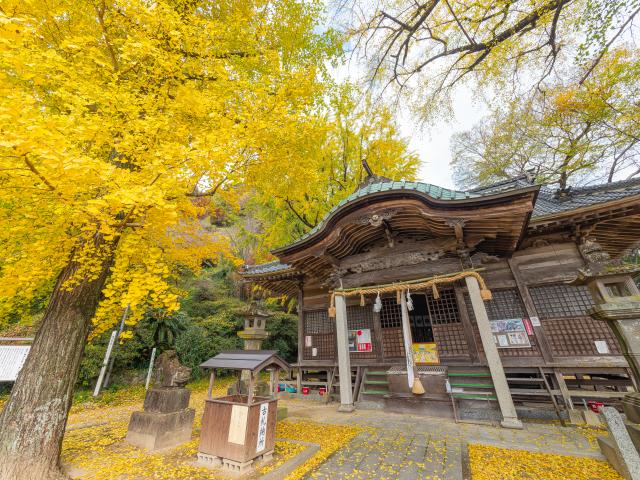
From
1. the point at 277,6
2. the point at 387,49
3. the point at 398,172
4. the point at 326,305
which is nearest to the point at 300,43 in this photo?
the point at 277,6

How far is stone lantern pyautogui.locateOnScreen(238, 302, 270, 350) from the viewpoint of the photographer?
25.0 feet

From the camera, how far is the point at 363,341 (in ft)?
31.0

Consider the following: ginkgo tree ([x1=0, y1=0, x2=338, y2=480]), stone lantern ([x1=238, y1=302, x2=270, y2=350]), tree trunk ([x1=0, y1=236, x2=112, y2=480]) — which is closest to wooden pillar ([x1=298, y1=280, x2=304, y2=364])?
stone lantern ([x1=238, y1=302, x2=270, y2=350])

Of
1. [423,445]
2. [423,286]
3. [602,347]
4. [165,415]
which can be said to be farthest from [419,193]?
[165,415]

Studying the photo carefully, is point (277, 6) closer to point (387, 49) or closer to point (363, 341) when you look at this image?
point (387, 49)

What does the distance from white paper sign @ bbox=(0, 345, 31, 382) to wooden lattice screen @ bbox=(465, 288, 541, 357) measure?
14.0 m

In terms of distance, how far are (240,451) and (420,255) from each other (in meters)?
6.35

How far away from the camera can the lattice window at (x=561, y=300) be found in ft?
22.8

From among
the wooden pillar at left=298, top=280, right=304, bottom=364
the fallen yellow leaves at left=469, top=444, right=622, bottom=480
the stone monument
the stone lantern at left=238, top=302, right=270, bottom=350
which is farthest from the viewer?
the wooden pillar at left=298, top=280, right=304, bottom=364

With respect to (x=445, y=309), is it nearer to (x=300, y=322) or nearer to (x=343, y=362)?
(x=343, y=362)

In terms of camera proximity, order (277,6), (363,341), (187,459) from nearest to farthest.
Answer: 1. (187,459)
2. (277,6)
3. (363,341)

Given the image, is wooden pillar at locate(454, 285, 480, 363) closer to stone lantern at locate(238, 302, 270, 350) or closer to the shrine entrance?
the shrine entrance

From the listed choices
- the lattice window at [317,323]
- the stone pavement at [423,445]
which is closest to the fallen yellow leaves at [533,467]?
the stone pavement at [423,445]

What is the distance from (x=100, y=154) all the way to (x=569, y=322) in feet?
42.1
